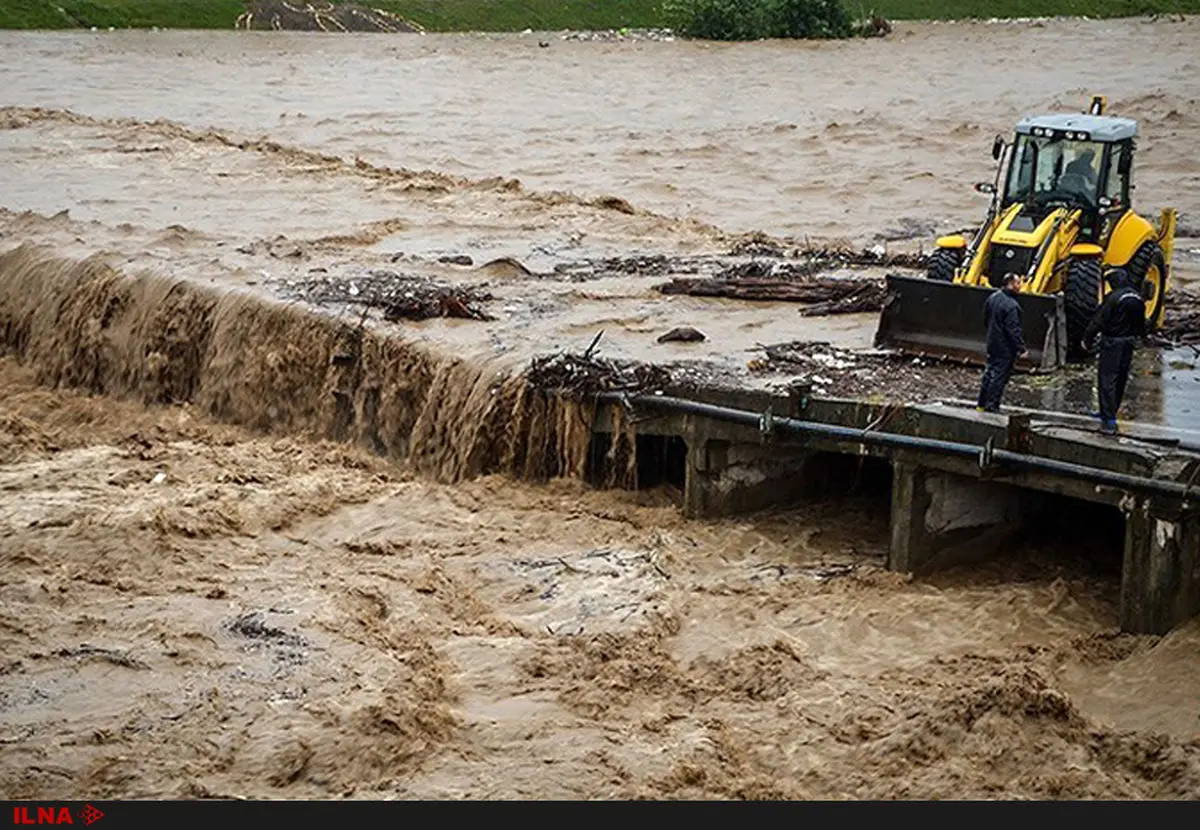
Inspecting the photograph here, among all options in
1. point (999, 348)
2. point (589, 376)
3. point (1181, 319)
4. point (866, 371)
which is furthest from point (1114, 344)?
point (1181, 319)

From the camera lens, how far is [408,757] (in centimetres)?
1359

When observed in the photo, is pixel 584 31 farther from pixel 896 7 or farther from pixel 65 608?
pixel 65 608

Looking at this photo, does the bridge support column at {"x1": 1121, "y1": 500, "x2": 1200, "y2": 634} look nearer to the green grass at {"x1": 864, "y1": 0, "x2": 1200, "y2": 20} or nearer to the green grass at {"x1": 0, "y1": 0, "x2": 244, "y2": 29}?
the green grass at {"x1": 0, "y1": 0, "x2": 244, "y2": 29}

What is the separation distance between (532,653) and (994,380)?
15.2 feet

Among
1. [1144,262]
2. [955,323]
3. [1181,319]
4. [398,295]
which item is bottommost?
[398,295]

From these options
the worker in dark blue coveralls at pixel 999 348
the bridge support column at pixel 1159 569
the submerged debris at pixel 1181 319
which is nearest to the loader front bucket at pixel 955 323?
the worker in dark blue coveralls at pixel 999 348

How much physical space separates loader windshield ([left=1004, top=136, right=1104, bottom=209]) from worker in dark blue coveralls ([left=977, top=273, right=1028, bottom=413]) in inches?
124

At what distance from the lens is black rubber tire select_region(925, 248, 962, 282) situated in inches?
784

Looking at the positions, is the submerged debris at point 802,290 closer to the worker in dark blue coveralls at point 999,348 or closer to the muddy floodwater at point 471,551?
the muddy floodwater at point 471,551

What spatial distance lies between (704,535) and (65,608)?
18.8 ft

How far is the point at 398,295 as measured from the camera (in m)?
22.7

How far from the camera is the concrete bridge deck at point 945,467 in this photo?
15.1 m
